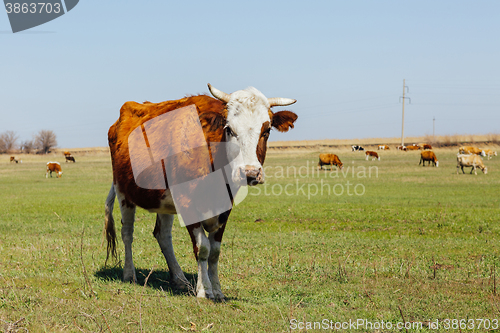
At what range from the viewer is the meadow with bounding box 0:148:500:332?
5.02m

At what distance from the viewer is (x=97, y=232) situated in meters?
12.0

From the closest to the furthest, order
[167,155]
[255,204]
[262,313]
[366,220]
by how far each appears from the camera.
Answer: [262,313]
[167,155]
[366,220]
[255,204]

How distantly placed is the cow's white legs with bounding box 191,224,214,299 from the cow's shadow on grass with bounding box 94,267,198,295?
0.53 m

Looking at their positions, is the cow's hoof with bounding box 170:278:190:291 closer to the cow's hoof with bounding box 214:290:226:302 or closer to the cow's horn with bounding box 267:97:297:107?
the cow's hoof with bounding box 214:290:226:302

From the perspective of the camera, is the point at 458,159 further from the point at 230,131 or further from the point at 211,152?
the point at 230,131

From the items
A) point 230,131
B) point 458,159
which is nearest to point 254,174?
point 230,131

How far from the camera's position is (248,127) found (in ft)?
17.2

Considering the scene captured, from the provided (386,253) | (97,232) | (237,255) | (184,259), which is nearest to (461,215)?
(386,253)

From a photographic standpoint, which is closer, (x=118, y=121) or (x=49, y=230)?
(x=118, y=121)

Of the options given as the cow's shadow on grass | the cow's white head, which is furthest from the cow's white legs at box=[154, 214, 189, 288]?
the cow's white head

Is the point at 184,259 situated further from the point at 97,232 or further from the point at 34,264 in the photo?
the point at 97,232

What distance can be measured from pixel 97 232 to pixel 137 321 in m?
7.69
